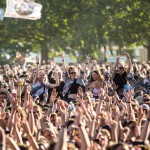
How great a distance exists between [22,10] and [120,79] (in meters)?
11.0

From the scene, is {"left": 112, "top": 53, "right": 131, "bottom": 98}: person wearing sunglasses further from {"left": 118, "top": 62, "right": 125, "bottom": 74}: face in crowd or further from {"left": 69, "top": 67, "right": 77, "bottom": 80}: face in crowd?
{"left": 69, "top": 67, "right": 77, "bottom": 80}: face in crowd

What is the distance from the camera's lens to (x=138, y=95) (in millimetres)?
19844

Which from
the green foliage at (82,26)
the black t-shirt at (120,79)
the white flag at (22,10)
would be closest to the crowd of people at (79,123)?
the black t-shirt at (120,79)

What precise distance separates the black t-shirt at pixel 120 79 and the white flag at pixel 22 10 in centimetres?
1020

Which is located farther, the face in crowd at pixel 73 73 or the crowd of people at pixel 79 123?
the face in crowd at pixel 73 73

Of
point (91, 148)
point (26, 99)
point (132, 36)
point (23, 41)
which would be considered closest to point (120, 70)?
point (26, 99)

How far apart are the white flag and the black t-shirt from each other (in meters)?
10.2

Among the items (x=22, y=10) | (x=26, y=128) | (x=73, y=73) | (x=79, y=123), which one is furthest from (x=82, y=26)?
(x=79, y=123)

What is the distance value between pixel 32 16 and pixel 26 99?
13.6 metres

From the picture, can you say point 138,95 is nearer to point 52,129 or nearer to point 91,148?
point 52,129

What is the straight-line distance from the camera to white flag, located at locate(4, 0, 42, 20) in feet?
93.3

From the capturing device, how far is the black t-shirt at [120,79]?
60.2ft

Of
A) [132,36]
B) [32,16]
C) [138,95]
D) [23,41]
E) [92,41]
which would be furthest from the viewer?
[23,41]

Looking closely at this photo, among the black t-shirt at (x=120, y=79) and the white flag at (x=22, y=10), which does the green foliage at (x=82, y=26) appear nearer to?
the white flag at (x=22, y=10)
